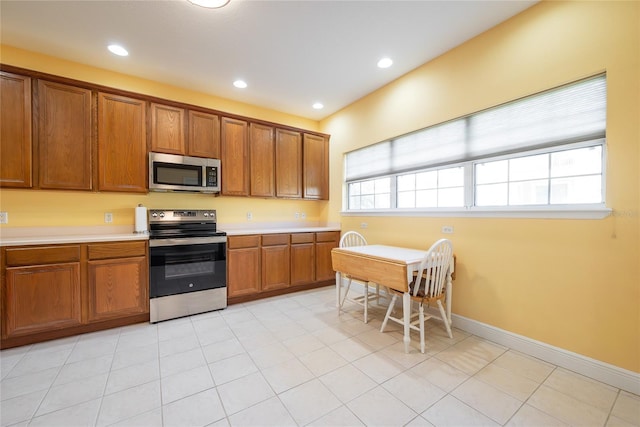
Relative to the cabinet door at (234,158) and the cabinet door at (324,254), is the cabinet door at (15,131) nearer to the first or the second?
the cabinet door at (234,158)

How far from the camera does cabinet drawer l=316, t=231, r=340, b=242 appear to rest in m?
4.00

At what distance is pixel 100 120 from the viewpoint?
8.99 feet

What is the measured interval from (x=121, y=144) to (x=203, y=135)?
88cm

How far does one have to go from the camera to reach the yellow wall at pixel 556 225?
1.71 m

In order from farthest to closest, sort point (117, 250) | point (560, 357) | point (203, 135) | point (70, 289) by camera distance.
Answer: point (203, 135) → point (117, 250) → point (70, 289) → point (560, 357)

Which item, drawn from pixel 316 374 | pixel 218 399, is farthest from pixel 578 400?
pixel 218 399

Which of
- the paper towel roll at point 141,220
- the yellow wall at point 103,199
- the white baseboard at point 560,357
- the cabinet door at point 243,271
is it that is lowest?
the white baseboard at point 560,357

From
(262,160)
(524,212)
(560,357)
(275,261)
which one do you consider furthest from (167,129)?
(560,357)

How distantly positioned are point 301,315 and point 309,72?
2.90 m

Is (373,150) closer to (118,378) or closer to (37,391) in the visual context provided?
(118,378)

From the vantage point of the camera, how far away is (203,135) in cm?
332

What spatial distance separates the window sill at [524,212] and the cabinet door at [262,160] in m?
1.95

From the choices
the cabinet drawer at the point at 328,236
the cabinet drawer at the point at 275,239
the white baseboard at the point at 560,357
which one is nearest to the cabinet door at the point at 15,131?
the cabinet drawer at the point at 275,239

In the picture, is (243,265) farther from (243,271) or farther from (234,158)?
(234,158)
